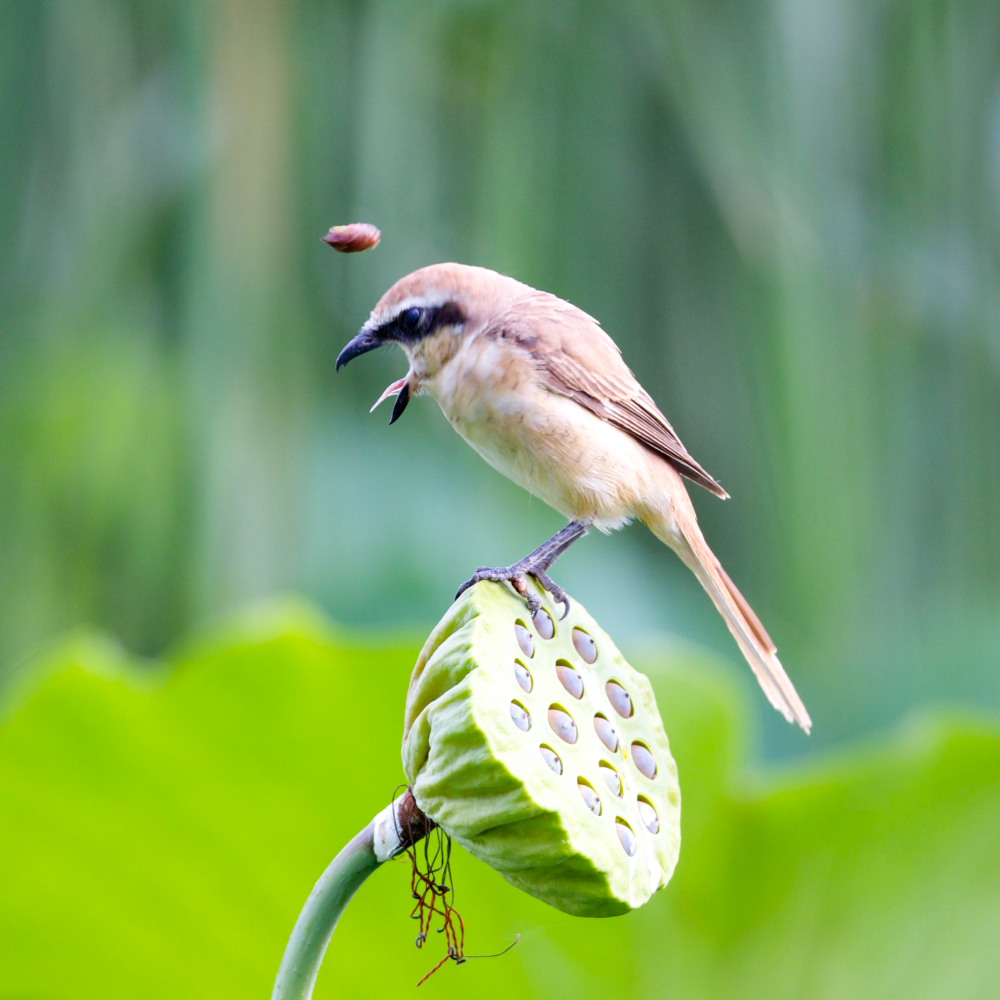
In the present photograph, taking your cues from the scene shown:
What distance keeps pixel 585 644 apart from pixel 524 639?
0.18ft

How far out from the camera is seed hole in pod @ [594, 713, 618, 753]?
55cm

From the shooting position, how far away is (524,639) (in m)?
0.54

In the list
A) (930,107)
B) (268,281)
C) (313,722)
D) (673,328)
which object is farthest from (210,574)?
(930,107)

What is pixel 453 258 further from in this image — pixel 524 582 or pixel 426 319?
pixel 524 582

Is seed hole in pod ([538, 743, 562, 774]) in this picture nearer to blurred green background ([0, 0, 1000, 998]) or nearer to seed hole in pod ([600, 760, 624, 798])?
seed hole in pod ([600, 760, 624, 798])

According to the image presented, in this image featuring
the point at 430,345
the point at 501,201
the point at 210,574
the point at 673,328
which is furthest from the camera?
the point at 673,328

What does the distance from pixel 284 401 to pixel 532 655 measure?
4.19ft

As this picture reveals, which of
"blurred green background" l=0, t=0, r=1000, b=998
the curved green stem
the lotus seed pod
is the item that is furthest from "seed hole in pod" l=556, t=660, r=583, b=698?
"blurred green background" l=0, t=0, r=1000, b=998

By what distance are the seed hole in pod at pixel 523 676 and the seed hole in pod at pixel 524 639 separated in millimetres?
13

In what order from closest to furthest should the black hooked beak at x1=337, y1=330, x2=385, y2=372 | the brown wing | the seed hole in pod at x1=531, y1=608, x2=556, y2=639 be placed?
the seed hole in pod at x1=531, y1=608, x2=556, y2=639
the black hooked beak at x1=337, y1=330, x2=385, y2=372
the brown wing

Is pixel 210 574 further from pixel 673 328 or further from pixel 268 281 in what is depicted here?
pixel 673 328

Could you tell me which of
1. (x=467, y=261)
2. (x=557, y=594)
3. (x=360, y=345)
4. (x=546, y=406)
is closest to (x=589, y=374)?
(x=546, y=406)

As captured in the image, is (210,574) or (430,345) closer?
(430,345)

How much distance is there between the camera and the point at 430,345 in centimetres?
78
